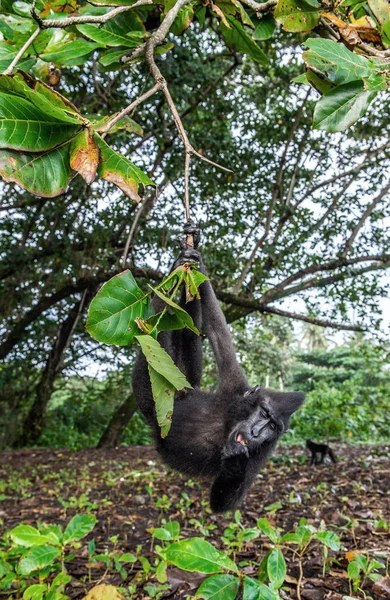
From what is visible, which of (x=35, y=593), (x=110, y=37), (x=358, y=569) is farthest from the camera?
(x=358, y=569)

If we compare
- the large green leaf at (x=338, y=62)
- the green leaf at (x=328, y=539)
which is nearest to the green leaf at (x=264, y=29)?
the large green leaf at (x=338, y=62)

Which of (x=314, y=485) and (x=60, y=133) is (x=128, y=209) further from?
(x=60, y=133)

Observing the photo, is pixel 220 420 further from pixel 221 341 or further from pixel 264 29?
pixel 264 29

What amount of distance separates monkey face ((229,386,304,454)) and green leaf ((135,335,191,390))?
74.3 inches

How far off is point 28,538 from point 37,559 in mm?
139

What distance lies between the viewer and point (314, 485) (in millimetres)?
5773

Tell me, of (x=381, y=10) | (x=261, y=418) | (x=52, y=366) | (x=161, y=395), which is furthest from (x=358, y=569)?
(x=52, y=366)

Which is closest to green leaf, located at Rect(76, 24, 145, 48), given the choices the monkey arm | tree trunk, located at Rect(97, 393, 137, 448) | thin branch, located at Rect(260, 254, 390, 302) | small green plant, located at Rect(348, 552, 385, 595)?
the monkey arm

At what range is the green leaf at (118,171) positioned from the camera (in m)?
1.37

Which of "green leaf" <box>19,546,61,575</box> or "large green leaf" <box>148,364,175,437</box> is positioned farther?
"green leaf" <box>19,546,61,575</box>

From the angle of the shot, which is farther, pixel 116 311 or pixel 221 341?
pixel 221 341

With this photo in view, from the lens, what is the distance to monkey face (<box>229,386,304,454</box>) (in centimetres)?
319

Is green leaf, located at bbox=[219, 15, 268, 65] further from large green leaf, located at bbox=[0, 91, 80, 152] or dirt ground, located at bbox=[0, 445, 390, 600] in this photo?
dirt ground, located at bbox=[0, 445, 390, 600]

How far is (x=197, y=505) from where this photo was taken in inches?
200
